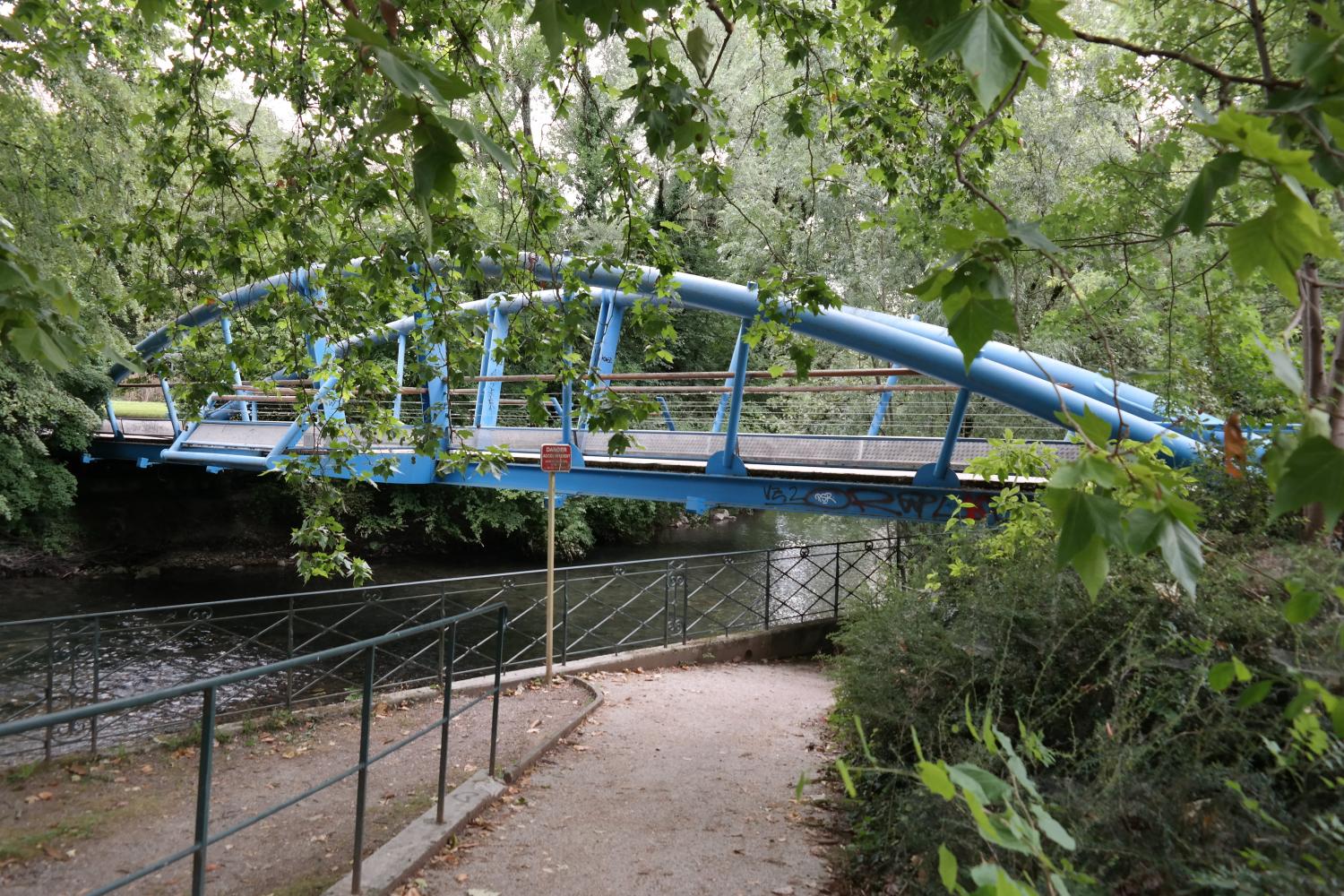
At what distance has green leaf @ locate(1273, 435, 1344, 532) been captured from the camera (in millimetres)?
995

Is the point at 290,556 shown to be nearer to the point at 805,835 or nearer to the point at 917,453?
the point at 917,453

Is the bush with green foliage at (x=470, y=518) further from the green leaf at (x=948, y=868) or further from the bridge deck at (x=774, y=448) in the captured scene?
the green leaf at (x=948, y=868)

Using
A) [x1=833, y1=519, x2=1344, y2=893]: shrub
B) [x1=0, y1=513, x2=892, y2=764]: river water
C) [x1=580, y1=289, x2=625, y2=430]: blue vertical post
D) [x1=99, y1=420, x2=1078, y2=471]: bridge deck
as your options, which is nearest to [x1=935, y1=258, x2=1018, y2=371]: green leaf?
[x1=833, y1=519, x2=1344, y2=893]: shrub

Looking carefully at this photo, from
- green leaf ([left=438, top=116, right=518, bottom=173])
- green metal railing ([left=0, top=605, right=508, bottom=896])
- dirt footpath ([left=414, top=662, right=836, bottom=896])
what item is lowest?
dirt footpath ([left=414, top=662, right=836, bottom=896])

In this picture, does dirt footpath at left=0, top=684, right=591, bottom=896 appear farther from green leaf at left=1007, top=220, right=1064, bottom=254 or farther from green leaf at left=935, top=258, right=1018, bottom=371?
green leaf at left=1007, top=220, right=1064, bottom=254

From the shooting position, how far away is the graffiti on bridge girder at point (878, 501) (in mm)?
8798

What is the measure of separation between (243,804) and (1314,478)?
17.2 feet

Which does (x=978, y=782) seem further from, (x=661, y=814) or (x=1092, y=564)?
(x=661, y=814)

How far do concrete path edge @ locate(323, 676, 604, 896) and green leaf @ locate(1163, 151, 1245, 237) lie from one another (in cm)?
372

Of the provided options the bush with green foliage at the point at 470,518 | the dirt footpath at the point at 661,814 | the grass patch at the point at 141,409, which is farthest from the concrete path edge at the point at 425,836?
the grass patch at the point at 141,409

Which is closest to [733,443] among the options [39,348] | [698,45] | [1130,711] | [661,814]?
[661,814]

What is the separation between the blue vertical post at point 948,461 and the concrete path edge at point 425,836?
4925 millimetres

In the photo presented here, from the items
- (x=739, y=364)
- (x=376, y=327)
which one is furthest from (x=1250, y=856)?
(x=739, y=364)

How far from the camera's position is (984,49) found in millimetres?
1007
